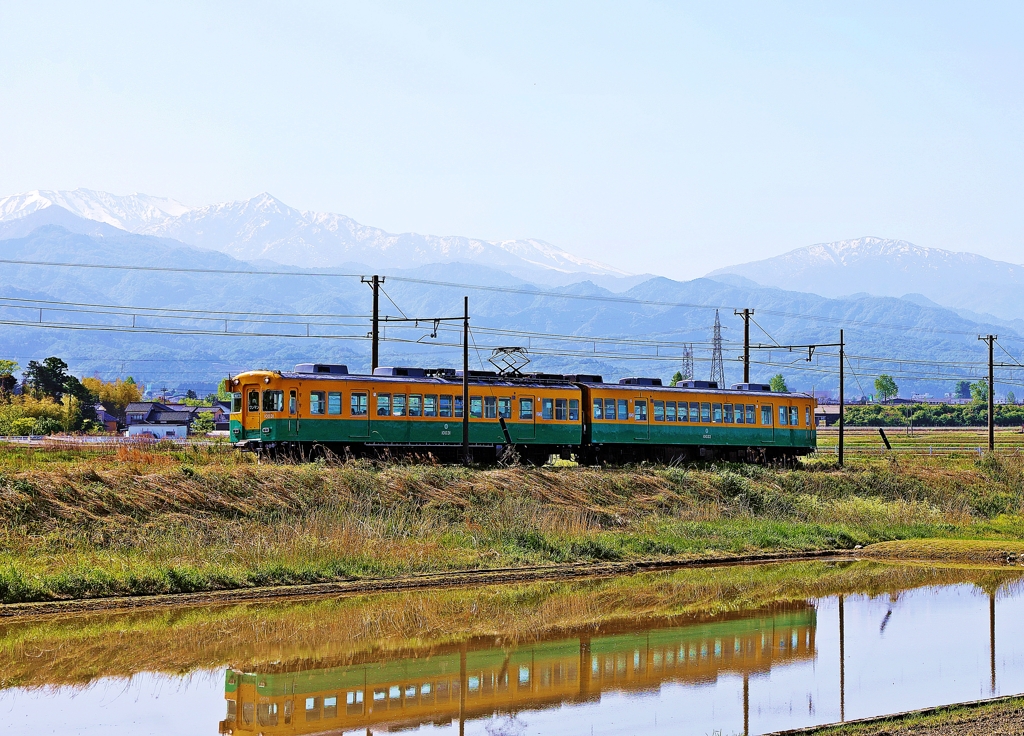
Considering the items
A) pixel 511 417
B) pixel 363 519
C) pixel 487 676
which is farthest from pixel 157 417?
pixel 487 676

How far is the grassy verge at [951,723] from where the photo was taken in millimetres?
12797

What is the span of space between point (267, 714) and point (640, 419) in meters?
34.0

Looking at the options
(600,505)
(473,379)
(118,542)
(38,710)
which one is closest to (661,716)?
(38,710)

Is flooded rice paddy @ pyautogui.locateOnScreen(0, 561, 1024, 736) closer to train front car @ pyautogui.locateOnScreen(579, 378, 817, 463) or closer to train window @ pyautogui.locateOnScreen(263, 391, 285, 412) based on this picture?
train window @ pyautogui.locateOnScreen(263, 391, 285, 412)

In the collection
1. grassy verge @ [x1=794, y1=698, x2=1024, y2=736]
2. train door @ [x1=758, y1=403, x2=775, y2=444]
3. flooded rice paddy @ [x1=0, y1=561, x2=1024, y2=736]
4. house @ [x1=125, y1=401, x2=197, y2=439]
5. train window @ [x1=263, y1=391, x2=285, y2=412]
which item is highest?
train window @ [x1=263, y1=391, x2=285, y2=412]

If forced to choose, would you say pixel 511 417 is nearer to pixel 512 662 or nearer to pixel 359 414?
pixel 359 414

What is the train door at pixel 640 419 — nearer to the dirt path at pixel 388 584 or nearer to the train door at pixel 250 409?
the train door at pixel 250 409

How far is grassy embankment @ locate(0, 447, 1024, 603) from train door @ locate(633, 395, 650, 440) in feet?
11.6

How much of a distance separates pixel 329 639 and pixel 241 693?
11.4 feet

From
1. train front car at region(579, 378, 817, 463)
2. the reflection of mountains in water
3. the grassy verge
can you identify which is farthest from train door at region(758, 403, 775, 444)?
the grassy verge

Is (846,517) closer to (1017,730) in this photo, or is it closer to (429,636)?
(429,636)

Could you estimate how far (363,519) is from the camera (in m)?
29.1

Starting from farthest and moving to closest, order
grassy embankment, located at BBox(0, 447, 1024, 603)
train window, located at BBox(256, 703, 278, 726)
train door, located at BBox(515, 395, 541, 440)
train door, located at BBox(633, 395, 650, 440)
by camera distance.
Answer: train door, located at BBox(633, 395, 650, 440) → train door, located at BBox(515, 395, 541, 440) → grassy embankment, located at BBox(0, 447, 1024, 603) → train window, located at BBox(256, 703, 278, 726)

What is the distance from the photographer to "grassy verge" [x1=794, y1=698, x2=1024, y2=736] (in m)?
12.8
